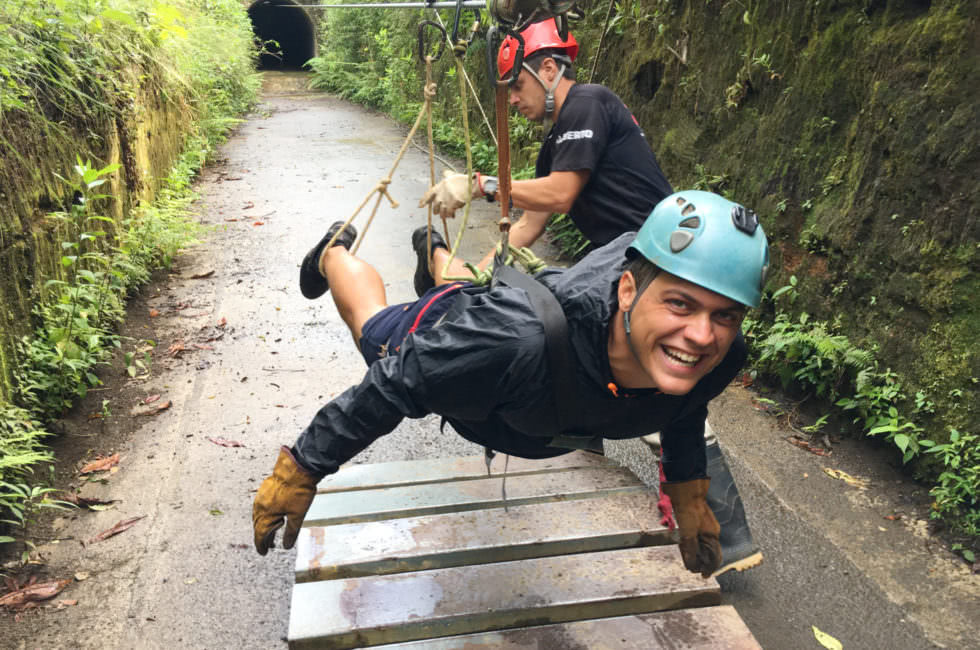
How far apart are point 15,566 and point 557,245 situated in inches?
217

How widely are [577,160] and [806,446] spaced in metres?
A: 2.10

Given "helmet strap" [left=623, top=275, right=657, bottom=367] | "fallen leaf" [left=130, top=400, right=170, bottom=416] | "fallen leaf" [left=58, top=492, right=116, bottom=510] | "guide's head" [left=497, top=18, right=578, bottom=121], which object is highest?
"guide's head" [left=497, top=18, right=578, bottom=121]

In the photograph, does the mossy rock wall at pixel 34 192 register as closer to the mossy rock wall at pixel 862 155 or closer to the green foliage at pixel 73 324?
the green foliage at pixel 73 324

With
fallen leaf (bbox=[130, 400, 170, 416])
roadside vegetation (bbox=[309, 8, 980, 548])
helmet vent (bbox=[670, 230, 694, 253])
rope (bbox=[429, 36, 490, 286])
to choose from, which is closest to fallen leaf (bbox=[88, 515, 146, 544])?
fallen leaf (bbox=[130, 400, 170, 416])

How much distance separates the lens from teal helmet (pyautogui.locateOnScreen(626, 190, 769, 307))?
207 centimetres

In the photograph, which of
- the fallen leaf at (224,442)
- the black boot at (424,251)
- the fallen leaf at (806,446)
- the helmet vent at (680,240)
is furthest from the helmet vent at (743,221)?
the fallen leaf at (224,442)

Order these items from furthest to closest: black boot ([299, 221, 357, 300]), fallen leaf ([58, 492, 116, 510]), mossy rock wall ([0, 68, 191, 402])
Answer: mossy rock wall ([0, 68, 191, 402])
black boot ([299, 221, 357, 300])
fallen leaf ([58, 492, 116, 510])

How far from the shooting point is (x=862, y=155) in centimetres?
427

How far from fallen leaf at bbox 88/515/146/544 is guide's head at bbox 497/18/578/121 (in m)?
2.58

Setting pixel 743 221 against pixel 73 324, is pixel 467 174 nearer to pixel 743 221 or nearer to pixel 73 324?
pixel 743 221

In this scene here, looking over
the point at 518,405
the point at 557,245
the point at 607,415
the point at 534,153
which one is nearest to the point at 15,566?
the point at 518,405

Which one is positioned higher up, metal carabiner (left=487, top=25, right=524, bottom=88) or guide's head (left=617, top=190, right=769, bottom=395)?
metal carabiner (left=487, top=25, right=524, bottom=88)

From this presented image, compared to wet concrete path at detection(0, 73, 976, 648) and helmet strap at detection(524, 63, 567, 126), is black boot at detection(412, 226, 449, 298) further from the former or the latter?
wet concrete path at detection(0, 73, 976, 648)

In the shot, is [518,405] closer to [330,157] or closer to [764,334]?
[764,334]
